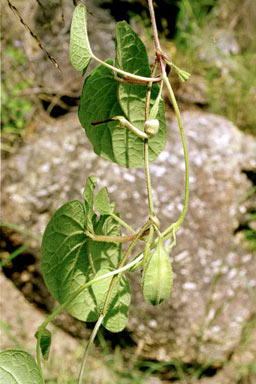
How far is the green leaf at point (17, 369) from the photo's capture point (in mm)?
455

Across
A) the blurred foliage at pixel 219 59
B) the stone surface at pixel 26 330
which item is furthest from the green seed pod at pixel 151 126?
the blurred foliage at pixel 219 59

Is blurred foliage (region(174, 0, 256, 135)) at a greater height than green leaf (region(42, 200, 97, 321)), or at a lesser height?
lesser

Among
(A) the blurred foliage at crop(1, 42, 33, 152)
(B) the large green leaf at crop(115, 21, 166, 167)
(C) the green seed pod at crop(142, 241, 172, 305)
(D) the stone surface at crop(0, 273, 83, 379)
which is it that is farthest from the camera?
(A) the blurred foliage at crop(1, 42, 33, 152)

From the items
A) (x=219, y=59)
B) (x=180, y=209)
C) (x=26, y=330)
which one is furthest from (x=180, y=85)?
(x=26, y=330)

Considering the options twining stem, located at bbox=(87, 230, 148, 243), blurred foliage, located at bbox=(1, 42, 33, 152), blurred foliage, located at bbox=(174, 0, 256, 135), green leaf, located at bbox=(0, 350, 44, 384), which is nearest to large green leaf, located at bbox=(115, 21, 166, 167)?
twining stem, located at bbox=(87, 230, 148, 243)

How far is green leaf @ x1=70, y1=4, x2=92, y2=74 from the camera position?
19.8 inches

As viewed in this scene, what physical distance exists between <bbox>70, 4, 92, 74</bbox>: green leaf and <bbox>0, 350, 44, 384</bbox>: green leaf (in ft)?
1.02

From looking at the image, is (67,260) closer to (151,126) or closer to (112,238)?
(112,238)

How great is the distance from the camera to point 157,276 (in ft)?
1.45

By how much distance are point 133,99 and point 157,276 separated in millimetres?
250

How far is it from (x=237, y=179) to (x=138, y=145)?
1.27 m

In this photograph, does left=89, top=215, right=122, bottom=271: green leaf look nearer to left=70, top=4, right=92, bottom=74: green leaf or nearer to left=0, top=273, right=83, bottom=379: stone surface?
left=70, top=4, right=92, bottom=74: green leaf

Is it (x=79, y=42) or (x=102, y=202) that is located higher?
(x=79, y=42)

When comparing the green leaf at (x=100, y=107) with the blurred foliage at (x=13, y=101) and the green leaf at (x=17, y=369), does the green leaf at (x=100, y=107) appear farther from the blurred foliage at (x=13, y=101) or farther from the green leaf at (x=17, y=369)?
the blurred foliage at (x=13, y=101)
